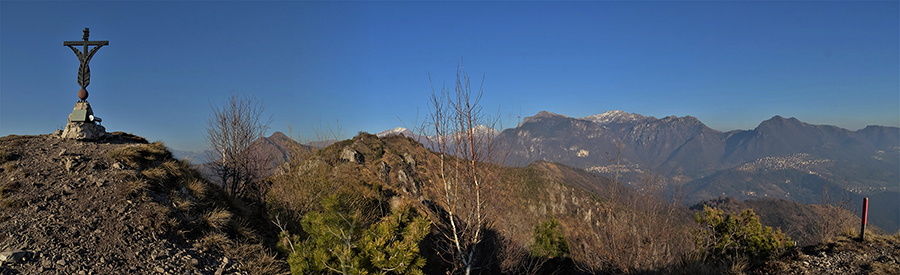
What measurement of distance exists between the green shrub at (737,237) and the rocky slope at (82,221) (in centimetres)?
1928

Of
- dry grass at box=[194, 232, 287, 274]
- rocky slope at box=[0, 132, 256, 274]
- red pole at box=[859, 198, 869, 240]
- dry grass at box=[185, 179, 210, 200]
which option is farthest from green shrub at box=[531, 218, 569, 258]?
rocky slope at box=[0, 132, 256, 274]

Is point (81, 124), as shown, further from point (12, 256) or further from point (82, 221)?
point (12, 256)

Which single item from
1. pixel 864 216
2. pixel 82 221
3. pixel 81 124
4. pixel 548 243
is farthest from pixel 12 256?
pixel 548 243

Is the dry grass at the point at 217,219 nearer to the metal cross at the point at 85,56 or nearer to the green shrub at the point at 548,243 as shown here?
the metal cross at the point at 85,56

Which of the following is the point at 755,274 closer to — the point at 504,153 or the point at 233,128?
the point at 504,153

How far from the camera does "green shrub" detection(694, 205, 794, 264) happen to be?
57.0 ft

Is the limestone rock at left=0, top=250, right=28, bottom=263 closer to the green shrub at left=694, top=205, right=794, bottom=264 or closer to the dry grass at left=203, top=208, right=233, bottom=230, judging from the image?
the dry grass at left=203, top=208, right=233, bottom=230

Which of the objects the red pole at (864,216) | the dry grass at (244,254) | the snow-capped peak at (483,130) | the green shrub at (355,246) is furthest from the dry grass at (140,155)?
the red pole at (864,216)

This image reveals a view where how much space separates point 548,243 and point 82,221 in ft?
82.6

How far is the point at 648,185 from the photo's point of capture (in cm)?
1470

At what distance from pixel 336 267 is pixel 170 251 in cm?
361

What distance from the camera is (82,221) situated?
782cm

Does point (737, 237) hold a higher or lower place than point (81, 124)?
lower

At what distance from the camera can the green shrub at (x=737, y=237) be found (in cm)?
1738
